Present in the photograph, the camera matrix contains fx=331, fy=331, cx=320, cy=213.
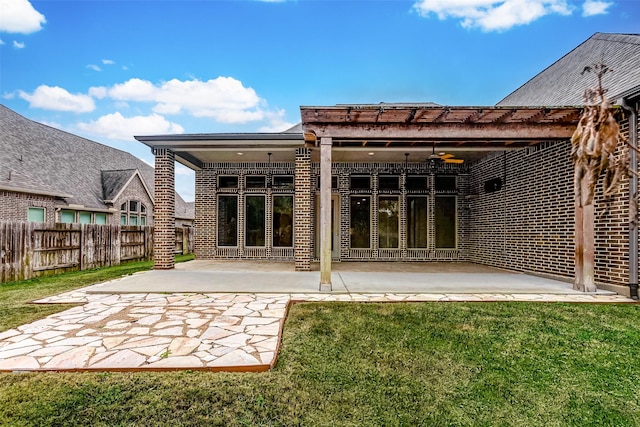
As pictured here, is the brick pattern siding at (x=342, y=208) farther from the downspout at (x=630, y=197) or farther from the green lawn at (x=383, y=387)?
the green lawn at (x=383, y=387)

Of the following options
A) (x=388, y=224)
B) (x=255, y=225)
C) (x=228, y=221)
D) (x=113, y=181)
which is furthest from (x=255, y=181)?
(x=113, y=181)

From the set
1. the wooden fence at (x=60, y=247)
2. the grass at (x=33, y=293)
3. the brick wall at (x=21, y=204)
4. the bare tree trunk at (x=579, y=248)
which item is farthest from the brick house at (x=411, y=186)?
the brick wall at (x=21, y=204)

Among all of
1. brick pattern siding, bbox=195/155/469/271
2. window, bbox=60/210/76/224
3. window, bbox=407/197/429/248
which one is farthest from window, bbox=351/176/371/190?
window, bbox=60/210/76/224

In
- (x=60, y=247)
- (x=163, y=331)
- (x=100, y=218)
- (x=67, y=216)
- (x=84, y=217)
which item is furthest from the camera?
(x=100, y=218)

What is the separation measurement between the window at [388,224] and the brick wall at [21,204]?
1136 cm

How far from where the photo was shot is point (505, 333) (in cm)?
354

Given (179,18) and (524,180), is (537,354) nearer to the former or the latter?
(524,180)

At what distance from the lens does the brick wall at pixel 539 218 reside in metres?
5.60

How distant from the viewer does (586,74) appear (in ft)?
22.9

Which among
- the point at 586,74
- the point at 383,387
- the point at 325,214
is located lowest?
the point at 383,387

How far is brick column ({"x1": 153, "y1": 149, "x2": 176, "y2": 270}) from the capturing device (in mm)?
7996

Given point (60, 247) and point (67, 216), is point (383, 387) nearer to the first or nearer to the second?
point (60, 247)

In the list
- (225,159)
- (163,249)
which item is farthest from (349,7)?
(163,249)

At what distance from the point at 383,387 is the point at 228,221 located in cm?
898
